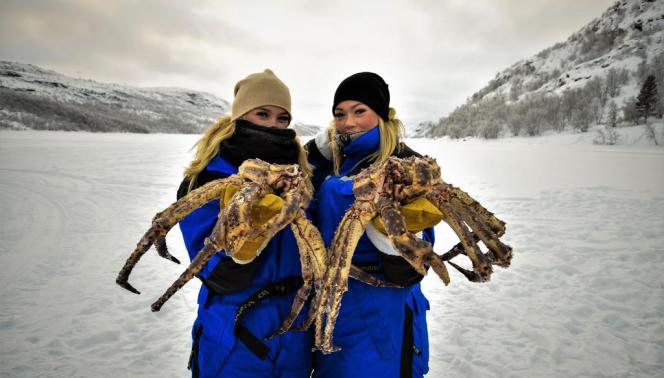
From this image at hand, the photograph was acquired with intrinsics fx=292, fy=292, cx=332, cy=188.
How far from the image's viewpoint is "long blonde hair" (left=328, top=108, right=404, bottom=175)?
1.99 metres

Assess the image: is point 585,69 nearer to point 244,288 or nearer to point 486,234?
point 486,234

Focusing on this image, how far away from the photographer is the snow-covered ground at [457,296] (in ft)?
9.64

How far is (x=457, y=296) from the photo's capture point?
4227 mm

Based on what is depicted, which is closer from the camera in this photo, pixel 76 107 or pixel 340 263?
pixel 340 263

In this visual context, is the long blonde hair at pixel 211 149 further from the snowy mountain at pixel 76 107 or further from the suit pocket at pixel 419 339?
the snowy mountain at pixel 76 107

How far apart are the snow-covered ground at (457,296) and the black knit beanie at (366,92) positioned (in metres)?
2.65

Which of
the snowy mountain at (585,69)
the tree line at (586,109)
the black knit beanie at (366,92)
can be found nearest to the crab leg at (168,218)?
the black knit beanie at (366,92)

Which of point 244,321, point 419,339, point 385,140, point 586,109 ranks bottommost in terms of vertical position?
point 419,339

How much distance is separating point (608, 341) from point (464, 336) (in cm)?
149

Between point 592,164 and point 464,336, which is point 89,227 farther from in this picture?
point 592,164

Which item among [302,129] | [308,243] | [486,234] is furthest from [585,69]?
A: [308,243]

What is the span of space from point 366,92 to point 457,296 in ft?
11.3

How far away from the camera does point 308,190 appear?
4.47 feet

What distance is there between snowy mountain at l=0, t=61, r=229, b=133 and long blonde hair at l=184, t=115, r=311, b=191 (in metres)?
47.8
